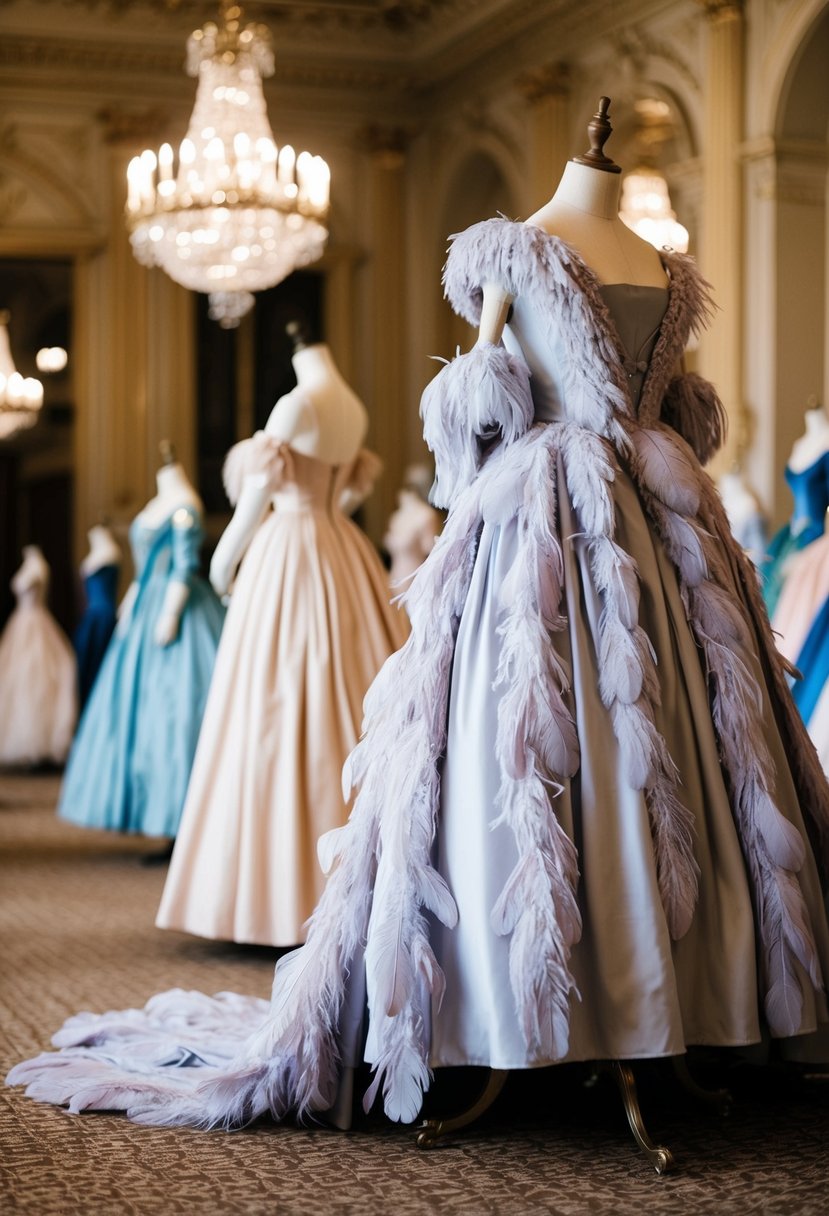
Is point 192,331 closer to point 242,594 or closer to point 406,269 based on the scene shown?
point 406,269

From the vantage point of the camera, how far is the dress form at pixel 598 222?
2660 millimetres

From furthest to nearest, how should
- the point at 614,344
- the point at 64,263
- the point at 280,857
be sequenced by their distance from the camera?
the point at 64,263
the point at 280,857
the point at 614,344

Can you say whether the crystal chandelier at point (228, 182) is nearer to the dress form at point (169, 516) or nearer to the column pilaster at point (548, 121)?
the dress form at point (169, 516)

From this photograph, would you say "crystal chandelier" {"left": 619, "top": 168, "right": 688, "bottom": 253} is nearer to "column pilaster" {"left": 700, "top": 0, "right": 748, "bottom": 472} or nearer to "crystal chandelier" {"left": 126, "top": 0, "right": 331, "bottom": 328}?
"column pilaster" {"left": 700, "top": 0, "right": 748, "bottom": 472}

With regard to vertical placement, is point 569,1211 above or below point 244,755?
below

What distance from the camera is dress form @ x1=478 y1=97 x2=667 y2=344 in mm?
2660

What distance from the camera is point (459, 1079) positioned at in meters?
2.78

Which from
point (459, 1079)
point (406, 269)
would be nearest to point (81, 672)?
point (406, 269)

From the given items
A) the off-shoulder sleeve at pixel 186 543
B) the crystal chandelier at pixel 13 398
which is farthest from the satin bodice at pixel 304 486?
the crystal chandelier at pixel 13 398

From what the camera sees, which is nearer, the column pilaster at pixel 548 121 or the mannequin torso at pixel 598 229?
the mannequin torso at pixel 598 229

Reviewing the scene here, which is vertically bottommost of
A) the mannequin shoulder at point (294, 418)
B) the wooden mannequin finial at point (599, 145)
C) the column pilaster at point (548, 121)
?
the mannequin shoulder at point (294, 418)

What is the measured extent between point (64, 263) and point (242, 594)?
735 centimetres

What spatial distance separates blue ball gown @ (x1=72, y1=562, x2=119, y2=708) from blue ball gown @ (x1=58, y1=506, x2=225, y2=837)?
9.86 feet

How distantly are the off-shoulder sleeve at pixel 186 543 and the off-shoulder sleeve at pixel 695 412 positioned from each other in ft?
Answer: 9.90
